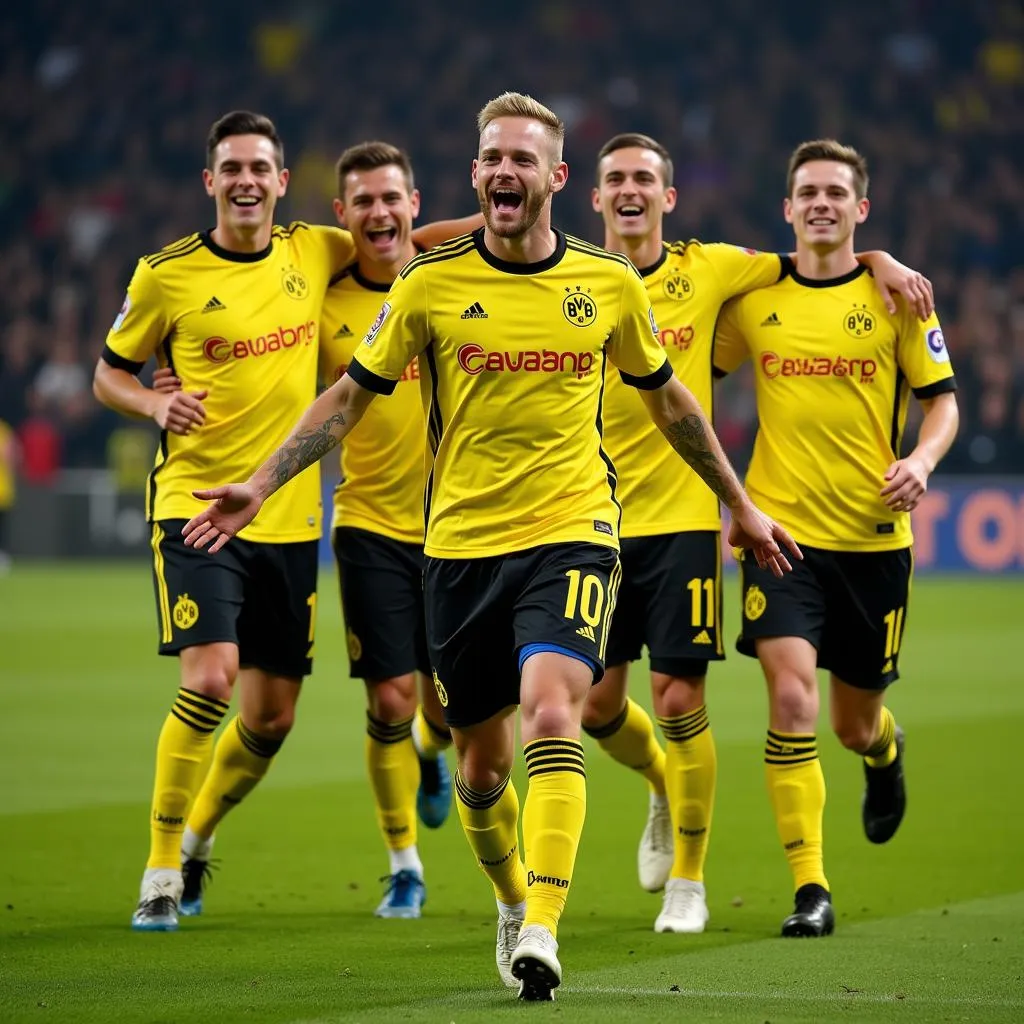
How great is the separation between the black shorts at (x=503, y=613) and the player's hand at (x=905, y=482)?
1.49 m

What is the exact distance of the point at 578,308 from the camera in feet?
18.2

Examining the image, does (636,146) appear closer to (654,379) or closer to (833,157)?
(833,157)

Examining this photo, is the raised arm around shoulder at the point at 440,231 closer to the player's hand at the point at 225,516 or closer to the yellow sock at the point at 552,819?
the player's hand at the point at 225,516

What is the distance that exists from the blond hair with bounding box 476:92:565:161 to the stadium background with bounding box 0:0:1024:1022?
2419 millimetres

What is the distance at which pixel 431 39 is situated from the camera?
3109 centimetres

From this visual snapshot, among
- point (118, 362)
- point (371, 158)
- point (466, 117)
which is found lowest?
point (118, 362)

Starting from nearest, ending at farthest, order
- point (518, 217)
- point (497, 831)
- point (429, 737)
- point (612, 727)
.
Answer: point (518, 217)
point (497, 831)
point (612, 727)
point (429, 737)

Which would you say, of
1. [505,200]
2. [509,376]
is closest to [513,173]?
[505,200]

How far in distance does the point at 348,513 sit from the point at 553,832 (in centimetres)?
270

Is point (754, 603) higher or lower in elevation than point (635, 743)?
higher

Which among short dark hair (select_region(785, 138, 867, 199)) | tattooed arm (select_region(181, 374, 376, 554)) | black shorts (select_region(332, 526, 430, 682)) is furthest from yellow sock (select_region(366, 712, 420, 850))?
short dark hair (select_region(785, 138, 867, 199))

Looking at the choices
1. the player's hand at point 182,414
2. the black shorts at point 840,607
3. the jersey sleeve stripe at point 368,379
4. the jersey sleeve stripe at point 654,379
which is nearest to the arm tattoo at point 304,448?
the jersey sleeve stripe at point 368,379

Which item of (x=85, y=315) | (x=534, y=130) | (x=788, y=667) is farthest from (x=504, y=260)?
(x=85, y=315)

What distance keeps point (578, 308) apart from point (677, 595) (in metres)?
1.91
